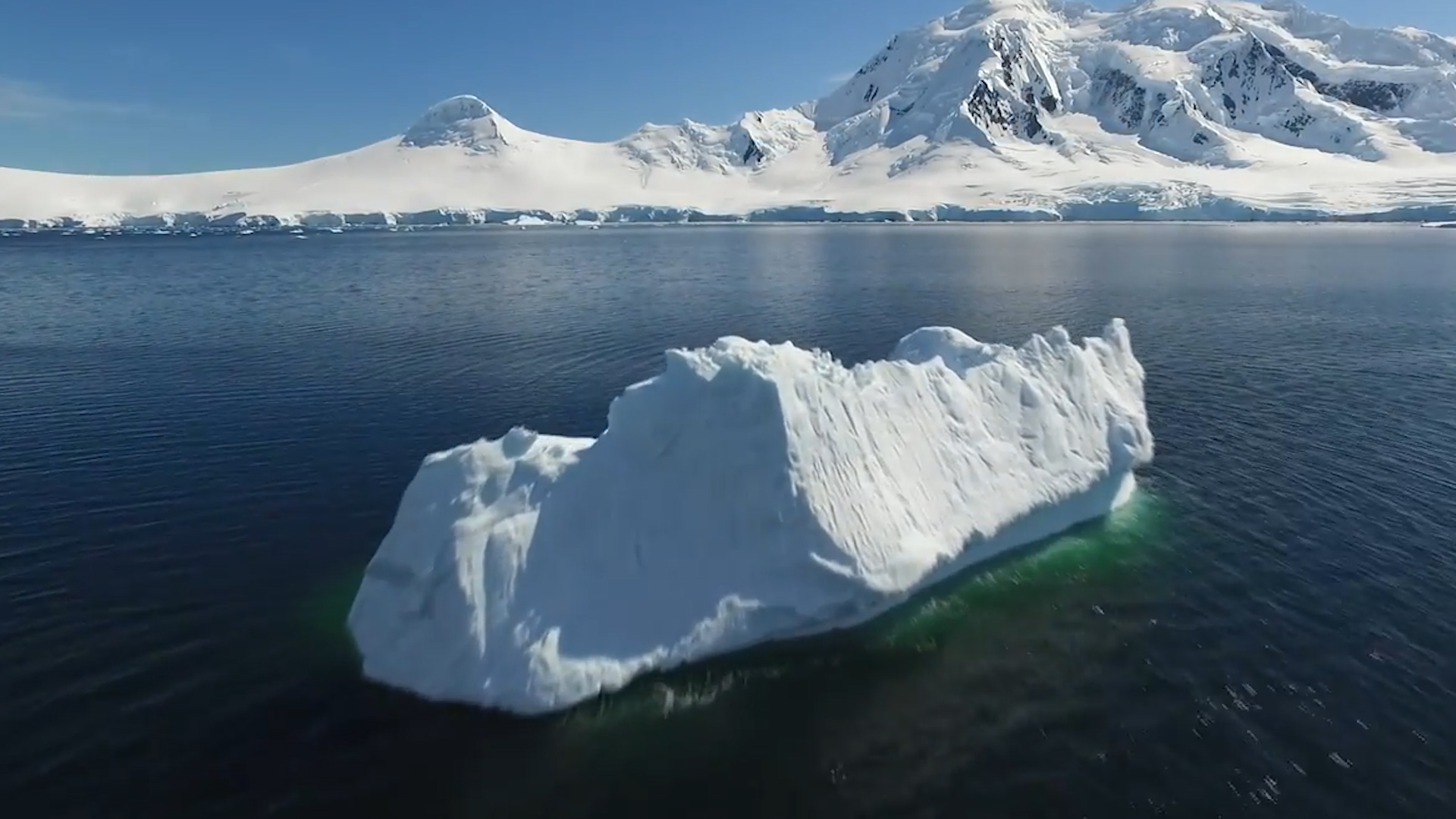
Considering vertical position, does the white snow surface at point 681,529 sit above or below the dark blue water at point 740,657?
above

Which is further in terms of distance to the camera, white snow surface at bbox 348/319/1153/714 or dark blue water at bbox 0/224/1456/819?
white snow surface at bbox 348/319/1153/714

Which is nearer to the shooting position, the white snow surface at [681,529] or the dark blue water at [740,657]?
the dark blue water at [740,657]

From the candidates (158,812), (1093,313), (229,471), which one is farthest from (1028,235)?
(158,812)

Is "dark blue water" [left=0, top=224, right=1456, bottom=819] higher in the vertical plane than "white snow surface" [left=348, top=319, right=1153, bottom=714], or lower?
lower

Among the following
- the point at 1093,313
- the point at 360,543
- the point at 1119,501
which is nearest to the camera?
the point at 360,543

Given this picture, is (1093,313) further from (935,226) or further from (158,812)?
Result: (935,226)
